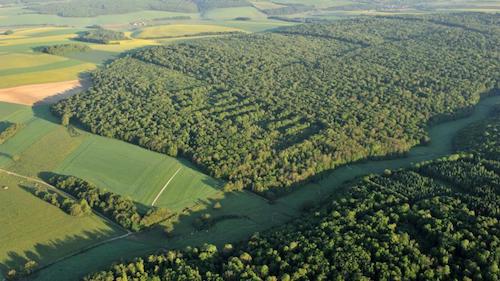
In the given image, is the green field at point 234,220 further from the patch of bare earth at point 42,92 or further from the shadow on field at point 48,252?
the patch of bare earth at point 42,92

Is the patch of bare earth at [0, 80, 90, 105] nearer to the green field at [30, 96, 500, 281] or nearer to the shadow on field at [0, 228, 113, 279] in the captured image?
the shadow on field at [0, 228, 113, 279]

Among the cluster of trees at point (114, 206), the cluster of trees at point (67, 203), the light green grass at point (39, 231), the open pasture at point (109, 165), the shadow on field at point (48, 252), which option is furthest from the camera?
the open pasture at point (109, 165)

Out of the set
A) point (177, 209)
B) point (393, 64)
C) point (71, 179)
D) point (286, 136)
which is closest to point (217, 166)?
point (177, 209)

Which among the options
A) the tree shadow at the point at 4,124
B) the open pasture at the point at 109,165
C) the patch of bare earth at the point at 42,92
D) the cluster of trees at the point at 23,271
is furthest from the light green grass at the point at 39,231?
the patch of bare earth at the point at 42,92

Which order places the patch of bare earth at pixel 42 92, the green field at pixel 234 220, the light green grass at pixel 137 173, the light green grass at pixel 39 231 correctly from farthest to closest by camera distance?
the patch of bare earth at pixel 42 92 < the light green grass at pixel 137 173 < the light green grass at pixel 39 231 < the green field at pixel 234 220

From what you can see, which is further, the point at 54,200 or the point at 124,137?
the point at 124,137

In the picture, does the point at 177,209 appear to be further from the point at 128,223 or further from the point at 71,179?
the point at 71,179
